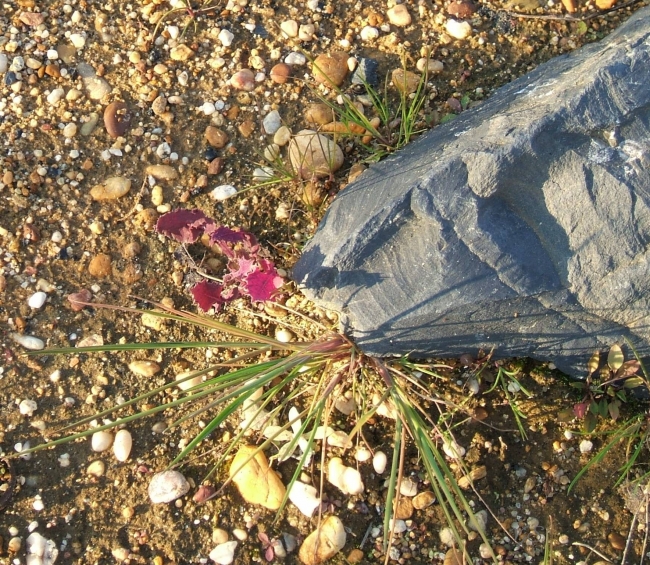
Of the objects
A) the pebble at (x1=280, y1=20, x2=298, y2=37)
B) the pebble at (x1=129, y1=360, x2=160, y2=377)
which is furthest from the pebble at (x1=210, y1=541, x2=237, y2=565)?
the pebble at (x1=280, y1=20, x2=298, y2=37)

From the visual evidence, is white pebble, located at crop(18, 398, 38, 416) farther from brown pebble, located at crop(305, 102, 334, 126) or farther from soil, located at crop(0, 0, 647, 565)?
brown pebble, located at crop(305, 102, 334, 126)

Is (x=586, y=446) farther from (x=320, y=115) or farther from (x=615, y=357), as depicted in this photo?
(x=320, y=115)

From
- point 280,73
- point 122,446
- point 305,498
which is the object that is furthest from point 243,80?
point 305,498

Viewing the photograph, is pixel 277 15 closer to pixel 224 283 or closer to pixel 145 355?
pixel 224 283

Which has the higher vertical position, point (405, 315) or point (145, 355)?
point (405, 315)

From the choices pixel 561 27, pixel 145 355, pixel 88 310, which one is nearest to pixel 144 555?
pixel 145 355

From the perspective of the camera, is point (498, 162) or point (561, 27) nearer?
point (498, 162)
